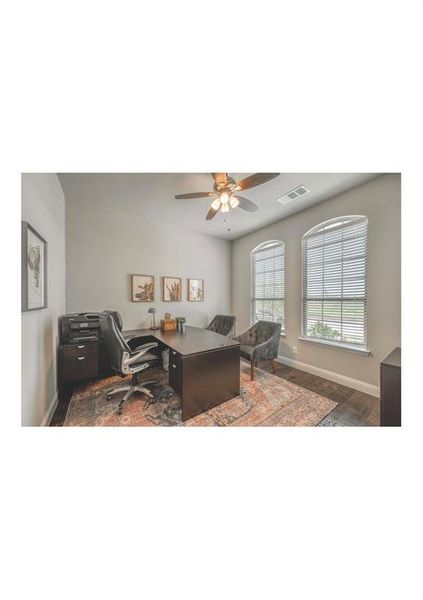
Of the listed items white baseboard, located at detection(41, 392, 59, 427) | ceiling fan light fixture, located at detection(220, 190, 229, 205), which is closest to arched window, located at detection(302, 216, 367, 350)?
ceiling fan light fixture, located at detection(220, 190, 229, 205)

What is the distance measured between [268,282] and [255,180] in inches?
82.2

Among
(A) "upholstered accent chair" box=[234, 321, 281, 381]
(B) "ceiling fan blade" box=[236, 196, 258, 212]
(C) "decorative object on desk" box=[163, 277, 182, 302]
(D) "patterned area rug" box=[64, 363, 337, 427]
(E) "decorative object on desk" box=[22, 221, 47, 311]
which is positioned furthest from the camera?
(C) "decorative object on desk" box=[163, 277, 182, 302]

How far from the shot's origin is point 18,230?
89 centimetres

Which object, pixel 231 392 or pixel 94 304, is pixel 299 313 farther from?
pixel 94 304

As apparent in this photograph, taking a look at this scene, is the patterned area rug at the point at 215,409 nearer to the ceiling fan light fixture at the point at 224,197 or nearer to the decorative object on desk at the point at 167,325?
the decorative object on desk at the point at 167,325

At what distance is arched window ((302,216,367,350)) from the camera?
7.19 feet

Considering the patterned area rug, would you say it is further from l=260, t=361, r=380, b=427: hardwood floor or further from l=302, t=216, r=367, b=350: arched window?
l=302, t=216, r=367, b=350: arched window

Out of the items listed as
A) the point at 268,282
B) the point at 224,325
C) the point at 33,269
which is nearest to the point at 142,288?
the point at 224,325

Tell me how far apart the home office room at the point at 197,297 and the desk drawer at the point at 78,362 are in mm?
14

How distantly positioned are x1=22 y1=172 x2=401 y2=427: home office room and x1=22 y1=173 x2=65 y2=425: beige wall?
0.8 inches

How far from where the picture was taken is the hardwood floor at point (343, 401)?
5.67 ft

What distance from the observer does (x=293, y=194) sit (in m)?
2.31

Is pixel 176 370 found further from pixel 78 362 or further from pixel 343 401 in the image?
pixel 343 401
